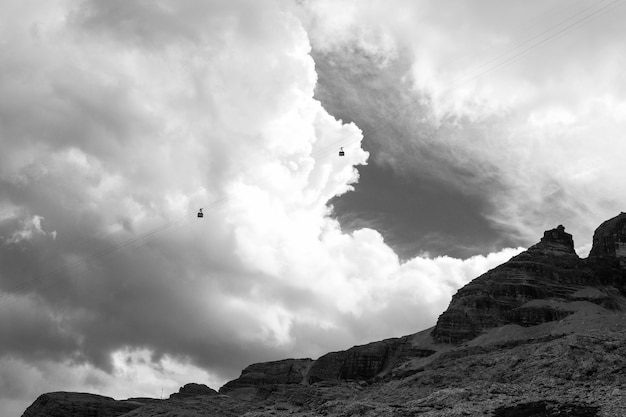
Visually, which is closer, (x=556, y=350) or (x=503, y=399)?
(x=503, y=399)

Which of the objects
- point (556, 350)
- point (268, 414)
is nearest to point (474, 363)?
point (556, 350)

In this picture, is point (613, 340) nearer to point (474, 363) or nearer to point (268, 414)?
point (474, 363)

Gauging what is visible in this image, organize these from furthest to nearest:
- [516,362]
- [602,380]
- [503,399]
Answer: [516,362] → [602,380] → [503,399]

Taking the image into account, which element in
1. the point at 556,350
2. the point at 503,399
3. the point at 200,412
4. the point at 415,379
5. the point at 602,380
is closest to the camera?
the point at 503,399

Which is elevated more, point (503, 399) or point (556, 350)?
point (556, 350)

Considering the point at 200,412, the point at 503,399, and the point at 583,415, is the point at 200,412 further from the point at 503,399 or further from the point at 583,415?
the point at 583,415

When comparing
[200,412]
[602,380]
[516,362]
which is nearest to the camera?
[602,380]

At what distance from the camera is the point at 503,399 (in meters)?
85.2

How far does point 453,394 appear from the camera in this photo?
313 ft

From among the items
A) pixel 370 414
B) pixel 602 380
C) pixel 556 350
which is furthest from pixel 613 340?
pixel 370 414

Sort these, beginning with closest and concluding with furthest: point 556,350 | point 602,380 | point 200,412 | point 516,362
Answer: point 602,380
point 556,350
point 516,362
point 200,412

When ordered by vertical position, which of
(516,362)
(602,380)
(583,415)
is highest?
(516,362)

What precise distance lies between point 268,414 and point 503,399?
5829 cm

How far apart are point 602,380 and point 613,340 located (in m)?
Result: 30.0
